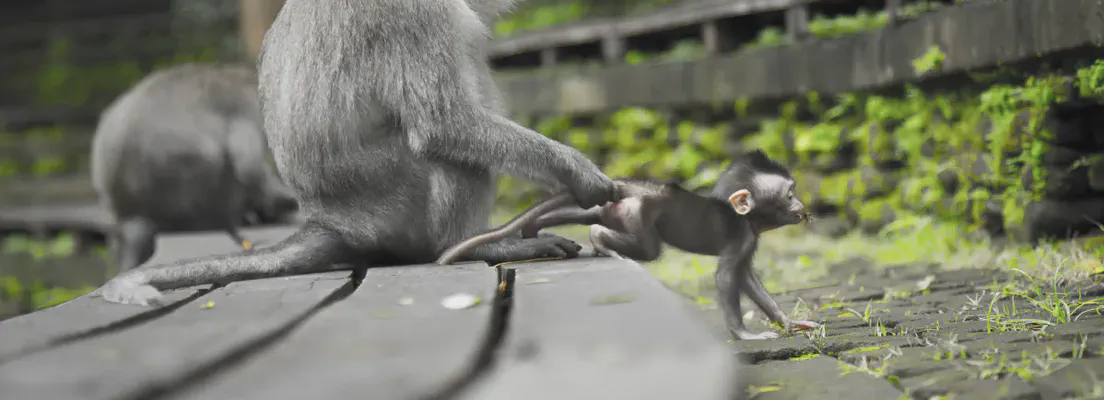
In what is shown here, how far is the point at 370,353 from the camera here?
1852mm

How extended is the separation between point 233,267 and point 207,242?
90.0 inches

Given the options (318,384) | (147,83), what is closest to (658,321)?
(318,384)

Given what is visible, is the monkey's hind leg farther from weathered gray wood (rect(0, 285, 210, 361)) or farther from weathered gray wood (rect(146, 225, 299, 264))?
weathered gray wood (rect(0, 285, 210, 361))

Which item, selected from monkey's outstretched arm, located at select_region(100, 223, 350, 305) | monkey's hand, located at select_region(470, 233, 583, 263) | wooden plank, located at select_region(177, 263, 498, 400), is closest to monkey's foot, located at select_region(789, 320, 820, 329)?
monkey's hand, located at select_region(470, 233, 583, 263)

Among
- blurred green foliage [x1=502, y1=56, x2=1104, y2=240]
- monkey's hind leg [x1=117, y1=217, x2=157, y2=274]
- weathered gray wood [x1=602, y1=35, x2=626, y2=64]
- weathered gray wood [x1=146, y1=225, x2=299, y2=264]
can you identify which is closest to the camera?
blurred green foliage [x1=502, y1=56, x2=1104, y2=240]

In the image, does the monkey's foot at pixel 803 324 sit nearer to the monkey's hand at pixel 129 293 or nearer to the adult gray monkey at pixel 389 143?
the adult gray monkey at pixel 389 143

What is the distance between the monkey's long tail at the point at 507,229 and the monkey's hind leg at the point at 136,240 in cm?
321

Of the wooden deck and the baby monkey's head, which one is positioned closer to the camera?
the wooden deck

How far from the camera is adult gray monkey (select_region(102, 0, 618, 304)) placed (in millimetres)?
3105

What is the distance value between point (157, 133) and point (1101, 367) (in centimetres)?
506

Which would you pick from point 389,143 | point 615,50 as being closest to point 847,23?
point 615,50

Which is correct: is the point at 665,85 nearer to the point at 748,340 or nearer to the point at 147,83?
the point at 147,83

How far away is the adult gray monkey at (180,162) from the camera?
5.80 m

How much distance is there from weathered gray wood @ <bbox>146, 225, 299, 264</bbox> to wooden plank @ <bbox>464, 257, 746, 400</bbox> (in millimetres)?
2497
